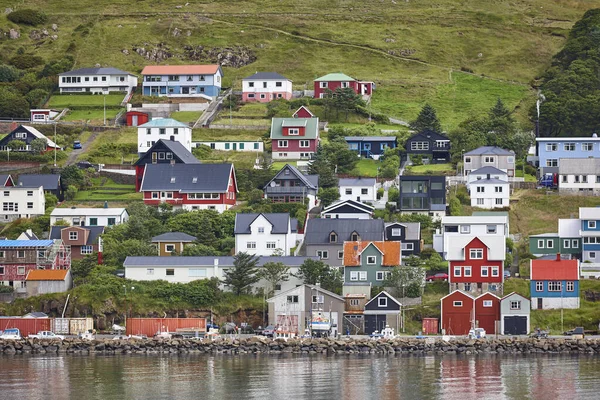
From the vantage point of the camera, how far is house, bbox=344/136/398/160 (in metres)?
120

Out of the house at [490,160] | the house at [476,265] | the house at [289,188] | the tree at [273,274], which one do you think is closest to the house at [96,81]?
the house at [289,188]

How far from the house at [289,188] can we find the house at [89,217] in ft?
35.0

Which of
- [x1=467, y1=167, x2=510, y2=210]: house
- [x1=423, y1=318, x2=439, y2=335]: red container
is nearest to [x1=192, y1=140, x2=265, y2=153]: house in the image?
[x1=467, y1=167, x2=510, y2=210]: house

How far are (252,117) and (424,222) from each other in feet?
113

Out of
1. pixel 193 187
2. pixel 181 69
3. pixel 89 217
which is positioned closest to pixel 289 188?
pixel 193 187

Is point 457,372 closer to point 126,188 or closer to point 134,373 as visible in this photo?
point 134,373

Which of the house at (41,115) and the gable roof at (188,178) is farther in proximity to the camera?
the house at (41,115)

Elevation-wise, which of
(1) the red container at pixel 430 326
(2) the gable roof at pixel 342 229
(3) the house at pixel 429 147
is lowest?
(1) the red container at pixel 430 326

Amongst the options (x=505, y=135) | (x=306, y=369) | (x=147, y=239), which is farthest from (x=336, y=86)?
(x=306, y=369)

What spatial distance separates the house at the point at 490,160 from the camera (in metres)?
111

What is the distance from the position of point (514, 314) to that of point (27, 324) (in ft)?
93.9

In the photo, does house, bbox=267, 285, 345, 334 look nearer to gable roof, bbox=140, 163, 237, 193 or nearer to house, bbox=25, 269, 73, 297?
house, bbox=25, 269, 73, 297

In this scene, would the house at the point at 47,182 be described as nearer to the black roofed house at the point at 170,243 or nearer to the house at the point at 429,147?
the black roofed house at the point at 170,243

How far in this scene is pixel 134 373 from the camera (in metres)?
75.9
